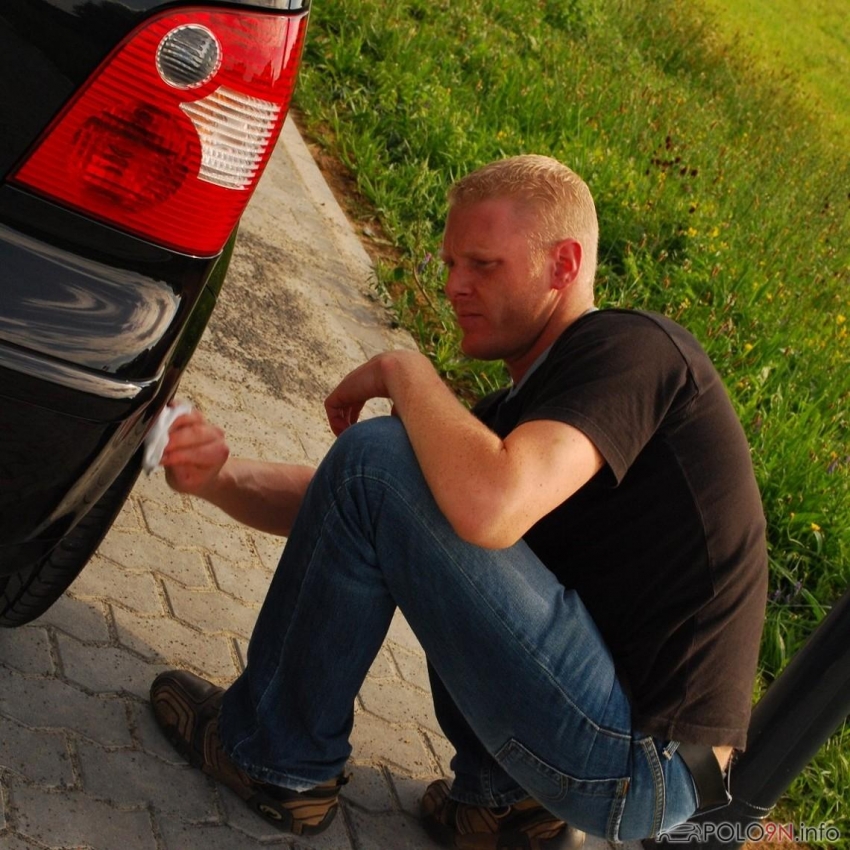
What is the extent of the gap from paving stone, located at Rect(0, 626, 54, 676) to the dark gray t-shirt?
3.90 feet

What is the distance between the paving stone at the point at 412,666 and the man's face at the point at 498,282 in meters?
1.06

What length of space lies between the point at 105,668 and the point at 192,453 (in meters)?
0.65

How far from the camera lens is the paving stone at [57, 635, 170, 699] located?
267 cm

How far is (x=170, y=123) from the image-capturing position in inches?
69.3

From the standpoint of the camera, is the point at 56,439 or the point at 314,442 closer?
the point at 56,439

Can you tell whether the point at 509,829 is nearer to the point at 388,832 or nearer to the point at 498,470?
the point at 388,832

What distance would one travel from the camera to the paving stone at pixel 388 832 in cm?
265

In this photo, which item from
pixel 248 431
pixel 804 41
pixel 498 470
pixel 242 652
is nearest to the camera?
pixel 498 470

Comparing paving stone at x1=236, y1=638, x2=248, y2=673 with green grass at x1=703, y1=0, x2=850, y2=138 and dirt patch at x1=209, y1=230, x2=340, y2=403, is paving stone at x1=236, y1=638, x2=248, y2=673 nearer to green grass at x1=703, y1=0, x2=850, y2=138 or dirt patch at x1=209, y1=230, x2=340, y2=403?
dirt patch at x1=209, y1=230, x2=340, y2=403

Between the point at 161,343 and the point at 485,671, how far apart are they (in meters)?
0.84

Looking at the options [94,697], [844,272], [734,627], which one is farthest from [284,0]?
A: [844,272]

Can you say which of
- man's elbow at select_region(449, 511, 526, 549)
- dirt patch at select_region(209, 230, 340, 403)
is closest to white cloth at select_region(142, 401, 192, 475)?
man's elbow at select_region(449, 511, 526, 549)

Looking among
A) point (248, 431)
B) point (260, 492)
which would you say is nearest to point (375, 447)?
point (260, 492)

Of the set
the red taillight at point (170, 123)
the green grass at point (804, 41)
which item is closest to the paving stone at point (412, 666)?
the red taillight at point (170, 123)
